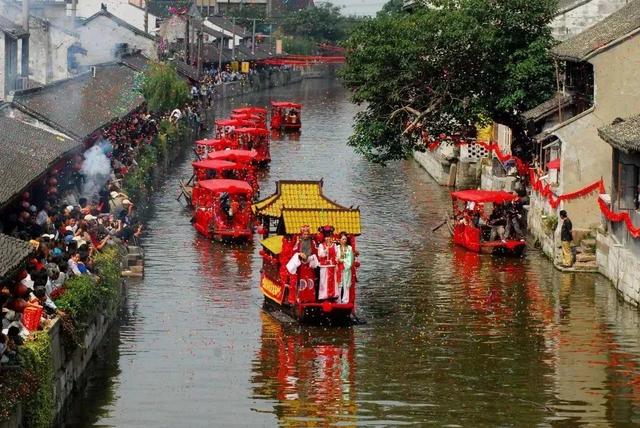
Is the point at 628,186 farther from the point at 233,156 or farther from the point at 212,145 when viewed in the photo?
the point at 212,145

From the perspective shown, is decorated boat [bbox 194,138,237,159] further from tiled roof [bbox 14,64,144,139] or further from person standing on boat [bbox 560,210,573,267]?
person standing on boat [bbox 560,210,573,267]

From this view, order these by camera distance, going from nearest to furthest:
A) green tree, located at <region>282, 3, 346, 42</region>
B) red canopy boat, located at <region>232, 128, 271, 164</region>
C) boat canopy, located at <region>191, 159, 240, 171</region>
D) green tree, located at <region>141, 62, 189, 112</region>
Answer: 1. boat canopy, located at <region>191, 159, 240, 171</region>
2. red canopy boat, located at <region>232, 128, 271, 164</region>
3. green tree, located at <region>141, 62, 189, 112</region>
4. green tree, located at <region>282, 3, 346, 42</region>

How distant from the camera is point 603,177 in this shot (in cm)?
4631

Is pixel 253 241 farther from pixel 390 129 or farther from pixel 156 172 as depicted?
pixel 156 172

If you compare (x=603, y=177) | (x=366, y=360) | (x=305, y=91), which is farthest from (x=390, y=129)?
(x=305, y=91)

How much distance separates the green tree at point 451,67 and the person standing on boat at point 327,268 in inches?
793

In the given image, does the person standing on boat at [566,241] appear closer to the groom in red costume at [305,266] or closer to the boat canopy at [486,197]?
the boat canopy at [486,197]

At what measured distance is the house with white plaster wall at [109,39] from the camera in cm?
8661

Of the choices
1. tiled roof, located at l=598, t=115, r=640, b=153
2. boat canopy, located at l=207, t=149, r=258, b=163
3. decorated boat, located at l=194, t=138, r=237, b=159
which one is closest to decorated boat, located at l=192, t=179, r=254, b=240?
boat canopy, located at l=207, t=149, r=258, b=163

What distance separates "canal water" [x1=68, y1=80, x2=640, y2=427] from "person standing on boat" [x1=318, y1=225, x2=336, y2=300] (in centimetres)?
101

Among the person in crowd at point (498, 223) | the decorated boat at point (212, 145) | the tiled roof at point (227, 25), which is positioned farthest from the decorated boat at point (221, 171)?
the tiled roof at point (227, 25)

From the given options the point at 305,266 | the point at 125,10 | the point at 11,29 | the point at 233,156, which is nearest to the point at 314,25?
the point at 125,10

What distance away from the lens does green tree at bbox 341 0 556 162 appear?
183ft

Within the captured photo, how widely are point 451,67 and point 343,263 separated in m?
21.6
